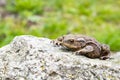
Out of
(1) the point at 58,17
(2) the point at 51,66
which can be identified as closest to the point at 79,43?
(2) the point at 51,66

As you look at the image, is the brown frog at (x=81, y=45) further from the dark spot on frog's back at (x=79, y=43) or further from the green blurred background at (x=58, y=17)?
the green blurred background at (x=58, y=17)

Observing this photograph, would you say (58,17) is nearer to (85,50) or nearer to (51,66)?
(85,50)

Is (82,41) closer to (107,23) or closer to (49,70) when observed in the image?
(49,70)

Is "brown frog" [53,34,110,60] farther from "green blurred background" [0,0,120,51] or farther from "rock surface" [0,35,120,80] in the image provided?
"green blurred background" [0,0,120,51]

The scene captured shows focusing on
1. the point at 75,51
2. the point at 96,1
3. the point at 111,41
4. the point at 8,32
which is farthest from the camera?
the point at 96,1

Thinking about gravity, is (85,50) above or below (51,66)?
above

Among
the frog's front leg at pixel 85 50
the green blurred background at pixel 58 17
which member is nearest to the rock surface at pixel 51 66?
the frog's front leg at pixel 85 50

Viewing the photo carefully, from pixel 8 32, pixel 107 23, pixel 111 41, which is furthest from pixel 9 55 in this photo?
pixel 107 23
